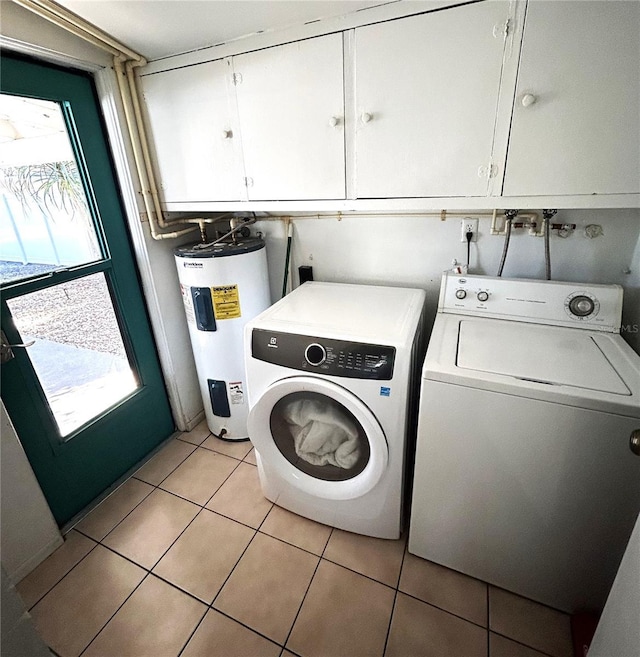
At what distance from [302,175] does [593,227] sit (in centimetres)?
119

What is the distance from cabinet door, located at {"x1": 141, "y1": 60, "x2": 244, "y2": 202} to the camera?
4.59 feet

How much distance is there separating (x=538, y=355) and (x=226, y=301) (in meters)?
1.35

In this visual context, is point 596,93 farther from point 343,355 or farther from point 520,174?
point 343,355

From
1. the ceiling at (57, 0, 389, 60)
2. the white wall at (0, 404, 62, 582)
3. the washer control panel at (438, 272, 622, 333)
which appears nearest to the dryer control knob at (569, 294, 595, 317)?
the washer control panel at (438, 272, 622, 333)

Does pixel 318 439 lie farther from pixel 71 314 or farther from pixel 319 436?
pixel 71 314

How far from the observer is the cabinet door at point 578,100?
3.07ft

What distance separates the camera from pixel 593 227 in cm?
136

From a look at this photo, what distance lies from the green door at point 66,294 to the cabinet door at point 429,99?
1.20m

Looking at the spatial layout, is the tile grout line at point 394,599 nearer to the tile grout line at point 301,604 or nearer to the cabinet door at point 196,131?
the tile grout line at point 301,604

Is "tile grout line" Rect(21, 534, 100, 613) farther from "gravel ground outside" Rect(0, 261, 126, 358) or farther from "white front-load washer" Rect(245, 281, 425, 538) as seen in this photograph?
"gravel ground outside" Rect(0, 261, 126, 358)

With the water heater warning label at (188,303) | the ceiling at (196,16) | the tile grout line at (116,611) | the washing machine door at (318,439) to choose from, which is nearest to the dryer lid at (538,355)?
the washing machine door at (318,439)

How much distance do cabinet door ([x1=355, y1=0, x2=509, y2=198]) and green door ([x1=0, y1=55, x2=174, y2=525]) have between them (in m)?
1.20

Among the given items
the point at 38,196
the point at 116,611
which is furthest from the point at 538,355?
the point at 38,196

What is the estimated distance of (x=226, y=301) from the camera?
1.71 metres
